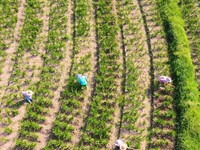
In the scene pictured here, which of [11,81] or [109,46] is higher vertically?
[109,46]

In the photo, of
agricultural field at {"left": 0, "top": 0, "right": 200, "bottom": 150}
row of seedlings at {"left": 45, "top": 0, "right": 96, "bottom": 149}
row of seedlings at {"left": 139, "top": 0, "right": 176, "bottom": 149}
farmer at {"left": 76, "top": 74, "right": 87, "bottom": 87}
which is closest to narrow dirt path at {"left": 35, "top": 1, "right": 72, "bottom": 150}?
agricultural field at {"left": 0, "top": 0, "right": 200, "bottom": 150}

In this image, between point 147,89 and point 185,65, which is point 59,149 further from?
point 185,65

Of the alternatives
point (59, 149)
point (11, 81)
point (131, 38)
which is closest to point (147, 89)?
point (131, 38)

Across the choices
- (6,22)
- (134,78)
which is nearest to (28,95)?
(134,78)

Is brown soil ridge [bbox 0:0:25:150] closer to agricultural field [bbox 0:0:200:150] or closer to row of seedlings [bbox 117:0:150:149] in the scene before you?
agricultural field [bbox 0:0:200:150]

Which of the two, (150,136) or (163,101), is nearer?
(150,136)

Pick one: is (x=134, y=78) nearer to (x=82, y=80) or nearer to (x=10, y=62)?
(x=82, y=80)

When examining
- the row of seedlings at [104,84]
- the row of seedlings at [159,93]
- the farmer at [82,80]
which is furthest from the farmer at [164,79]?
the farmer at [82,80]
